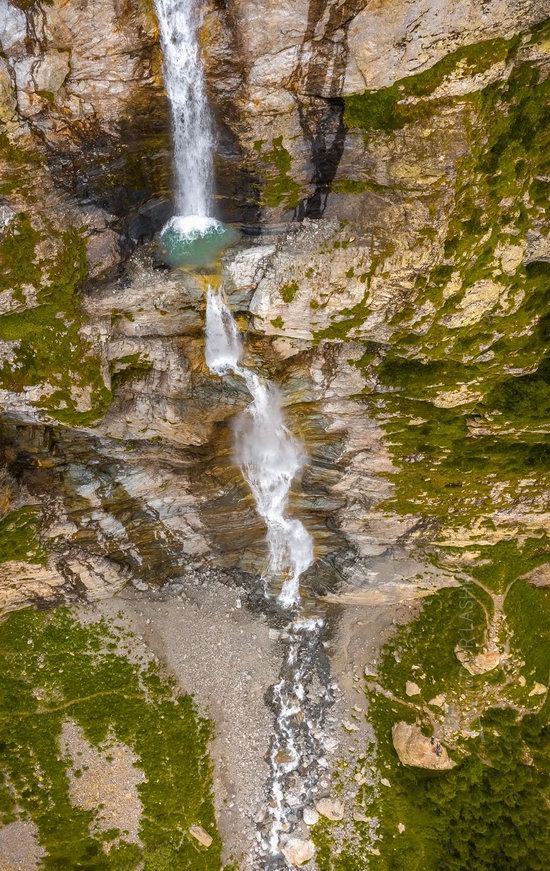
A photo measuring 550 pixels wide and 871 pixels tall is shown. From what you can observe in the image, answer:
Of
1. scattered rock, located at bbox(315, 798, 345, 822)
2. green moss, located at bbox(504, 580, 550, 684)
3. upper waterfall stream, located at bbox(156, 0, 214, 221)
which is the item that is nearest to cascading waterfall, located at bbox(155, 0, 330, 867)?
upper waterfall stream, located at bbox(156, 0, 214, 221)

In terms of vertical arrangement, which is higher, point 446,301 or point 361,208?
point 361,208

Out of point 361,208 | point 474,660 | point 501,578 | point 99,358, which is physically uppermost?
point 361,208

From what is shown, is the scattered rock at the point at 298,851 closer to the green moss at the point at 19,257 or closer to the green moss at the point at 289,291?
the green moss at the point at 289,291

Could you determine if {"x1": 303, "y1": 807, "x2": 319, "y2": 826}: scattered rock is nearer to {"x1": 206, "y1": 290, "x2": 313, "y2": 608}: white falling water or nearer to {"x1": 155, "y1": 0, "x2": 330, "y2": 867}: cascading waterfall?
{"x1": 155, "y1": 0, "x2": 330, "y2": 867}: cascading waterfall

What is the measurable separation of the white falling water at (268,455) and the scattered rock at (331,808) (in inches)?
444

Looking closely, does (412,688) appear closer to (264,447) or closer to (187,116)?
(264,447)

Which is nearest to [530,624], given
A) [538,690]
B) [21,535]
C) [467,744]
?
[538,690]

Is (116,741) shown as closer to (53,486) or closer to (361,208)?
(53,486)

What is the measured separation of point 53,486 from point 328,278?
18.4 metres

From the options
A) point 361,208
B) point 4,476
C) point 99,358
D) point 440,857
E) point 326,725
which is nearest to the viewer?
point 361,208

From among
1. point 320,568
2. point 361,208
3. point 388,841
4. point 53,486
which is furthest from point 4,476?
point 388,841

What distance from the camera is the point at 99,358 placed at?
21.6m

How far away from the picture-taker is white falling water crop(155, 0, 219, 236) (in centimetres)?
1700

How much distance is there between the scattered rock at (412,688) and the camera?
2944cm
